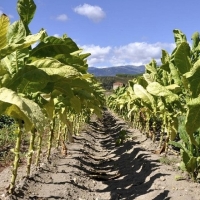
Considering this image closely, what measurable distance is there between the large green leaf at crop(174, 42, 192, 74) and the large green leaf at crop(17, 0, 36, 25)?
170 centimetres

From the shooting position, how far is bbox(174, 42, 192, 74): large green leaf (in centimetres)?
378

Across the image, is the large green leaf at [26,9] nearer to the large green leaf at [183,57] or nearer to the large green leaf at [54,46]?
the large green leaf at [54,46]

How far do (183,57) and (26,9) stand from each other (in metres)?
1.94

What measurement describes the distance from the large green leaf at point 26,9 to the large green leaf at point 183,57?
1.70 metres

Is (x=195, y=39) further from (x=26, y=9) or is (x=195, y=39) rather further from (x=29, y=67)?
(x=29, y=67)

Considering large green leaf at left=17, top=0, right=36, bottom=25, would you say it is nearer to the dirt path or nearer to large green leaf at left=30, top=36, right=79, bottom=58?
large green leaf at left=30, top=36, right=79, bottom=58

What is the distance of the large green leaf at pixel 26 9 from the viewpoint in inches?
132

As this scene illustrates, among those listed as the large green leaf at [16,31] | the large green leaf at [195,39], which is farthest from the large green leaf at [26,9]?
the large green leaf at [195,39]

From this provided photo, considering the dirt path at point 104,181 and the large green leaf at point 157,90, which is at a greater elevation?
the large green leaf at point 157,90

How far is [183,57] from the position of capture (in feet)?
13.1

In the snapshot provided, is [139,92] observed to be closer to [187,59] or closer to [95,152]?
[187,59]

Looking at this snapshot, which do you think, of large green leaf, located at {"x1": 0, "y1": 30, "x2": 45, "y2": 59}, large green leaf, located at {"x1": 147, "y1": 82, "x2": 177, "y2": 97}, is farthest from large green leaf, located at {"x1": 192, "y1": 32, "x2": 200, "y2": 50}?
large green leaf, located at {"x1": 0, "y1": 30, "x2": 45, "y2": 59}

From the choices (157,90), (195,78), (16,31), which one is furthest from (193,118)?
(16,31)

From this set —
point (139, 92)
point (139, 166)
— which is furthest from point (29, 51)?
point (139, 166)
